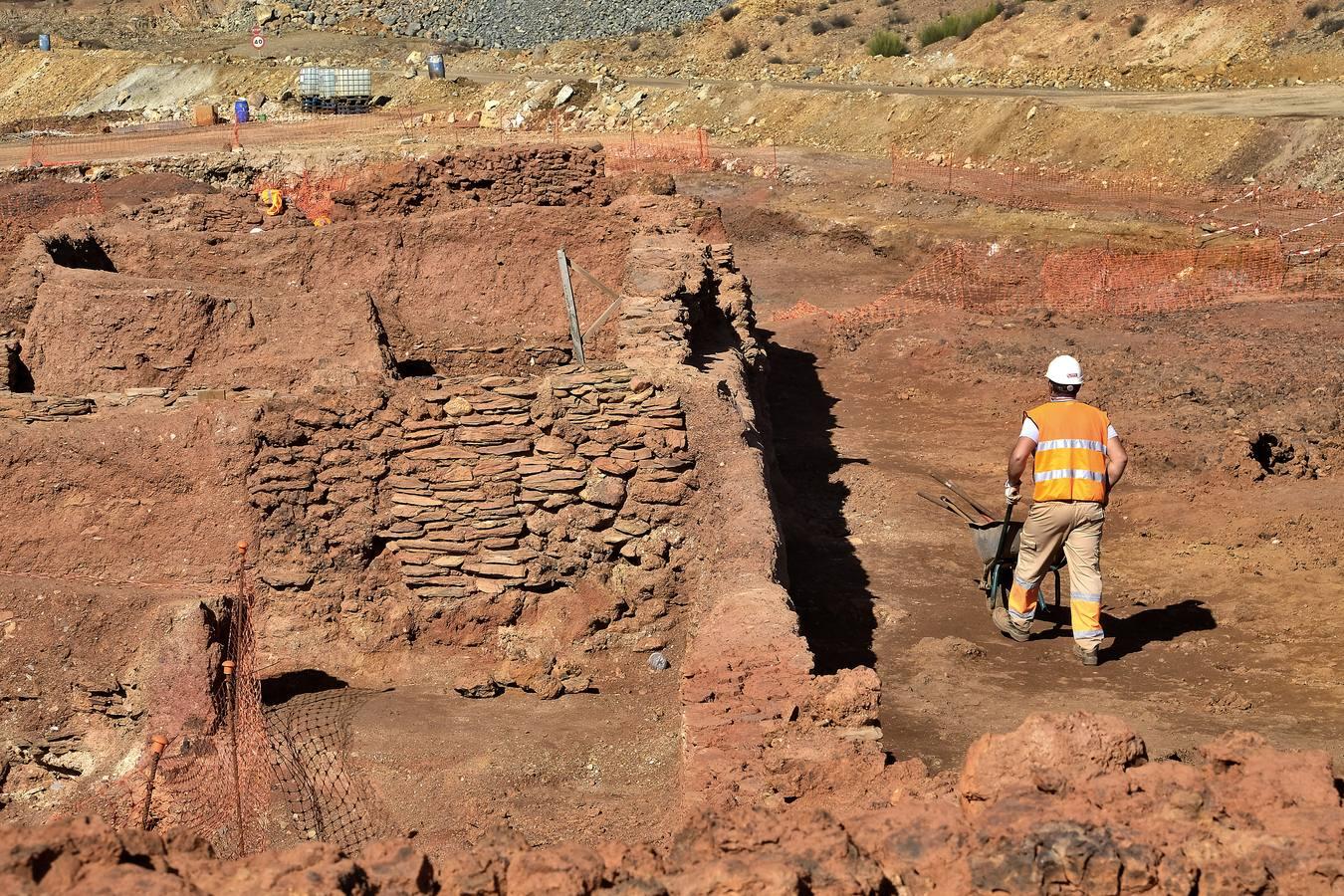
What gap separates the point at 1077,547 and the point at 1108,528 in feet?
10.7

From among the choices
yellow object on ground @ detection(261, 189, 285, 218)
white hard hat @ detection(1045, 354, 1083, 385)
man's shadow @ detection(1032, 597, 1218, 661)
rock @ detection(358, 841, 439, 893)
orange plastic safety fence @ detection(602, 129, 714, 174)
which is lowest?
man's shadow @ detection(1032, 597, 1218, 661)

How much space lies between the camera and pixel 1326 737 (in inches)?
299

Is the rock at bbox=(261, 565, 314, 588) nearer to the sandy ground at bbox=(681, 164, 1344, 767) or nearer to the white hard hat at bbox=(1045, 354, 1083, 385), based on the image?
the sandy ground at bbox=(681, 164, 1344, 767)

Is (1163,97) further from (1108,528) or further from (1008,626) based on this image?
(1008,626)

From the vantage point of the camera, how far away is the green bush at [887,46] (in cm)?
4409

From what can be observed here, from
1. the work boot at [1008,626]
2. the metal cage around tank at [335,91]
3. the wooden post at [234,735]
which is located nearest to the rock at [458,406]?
the wooden post at [234,735]

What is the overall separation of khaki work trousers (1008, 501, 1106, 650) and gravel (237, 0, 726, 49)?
50.4 meters

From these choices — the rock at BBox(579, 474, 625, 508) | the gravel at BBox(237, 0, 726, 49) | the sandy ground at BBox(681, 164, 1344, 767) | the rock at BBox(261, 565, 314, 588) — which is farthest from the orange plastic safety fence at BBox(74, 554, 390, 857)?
the gravel at BBox(237, 0, 726, 49)

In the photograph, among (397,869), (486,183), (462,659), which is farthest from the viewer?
(486,183)

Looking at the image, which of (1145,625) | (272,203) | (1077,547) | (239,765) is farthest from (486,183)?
(239,765)

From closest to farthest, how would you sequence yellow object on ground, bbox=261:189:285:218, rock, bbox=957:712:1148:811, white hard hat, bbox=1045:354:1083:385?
rock, bbox=957:712:1148:811 < white hard hat, bbox=1045:354:1083:385 < yellow object on ground, bbox=261:189:285:218

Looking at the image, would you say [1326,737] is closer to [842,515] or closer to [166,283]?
[842,515]

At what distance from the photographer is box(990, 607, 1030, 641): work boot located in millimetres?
9234

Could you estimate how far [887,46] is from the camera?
44.2 meters
